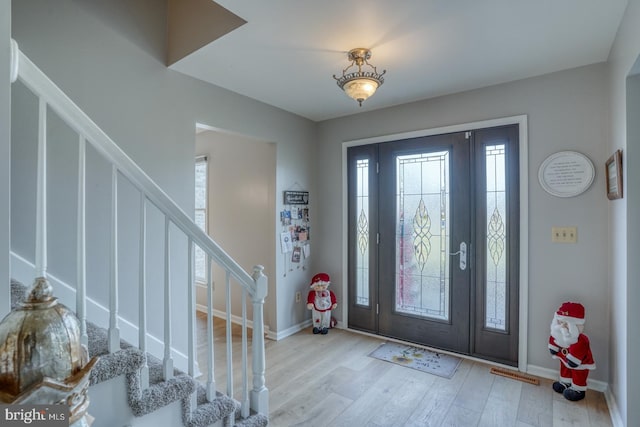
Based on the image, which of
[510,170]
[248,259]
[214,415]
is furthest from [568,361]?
[248,259]

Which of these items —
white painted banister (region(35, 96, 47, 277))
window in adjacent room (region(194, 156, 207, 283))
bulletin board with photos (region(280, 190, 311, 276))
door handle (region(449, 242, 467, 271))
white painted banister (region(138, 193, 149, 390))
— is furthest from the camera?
window in adjacent room (region(194, 156, 207, 283))

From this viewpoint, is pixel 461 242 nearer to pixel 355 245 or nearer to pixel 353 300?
pixel 355 245

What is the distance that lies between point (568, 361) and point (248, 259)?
3.18 metres

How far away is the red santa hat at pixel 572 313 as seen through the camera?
2.33 m

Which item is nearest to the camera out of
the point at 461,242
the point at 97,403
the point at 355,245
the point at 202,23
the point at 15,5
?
the point at 97,403

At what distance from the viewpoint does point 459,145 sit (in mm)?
3006

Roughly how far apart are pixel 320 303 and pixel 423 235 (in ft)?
4.42

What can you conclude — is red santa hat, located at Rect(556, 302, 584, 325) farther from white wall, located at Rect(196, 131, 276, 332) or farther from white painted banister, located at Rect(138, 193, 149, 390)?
white painted banister, located at Rect(138, 193, 149, 390)

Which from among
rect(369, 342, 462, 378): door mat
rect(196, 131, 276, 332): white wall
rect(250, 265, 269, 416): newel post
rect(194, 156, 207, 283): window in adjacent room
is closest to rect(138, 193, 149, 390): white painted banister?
rect(250, 265, 269, 416): newel post

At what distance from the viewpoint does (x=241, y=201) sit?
157 inches

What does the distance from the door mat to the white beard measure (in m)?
0.83

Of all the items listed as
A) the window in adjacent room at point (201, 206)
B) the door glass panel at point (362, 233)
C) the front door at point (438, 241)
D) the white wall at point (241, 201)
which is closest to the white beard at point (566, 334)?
the front door at point (438, 241)

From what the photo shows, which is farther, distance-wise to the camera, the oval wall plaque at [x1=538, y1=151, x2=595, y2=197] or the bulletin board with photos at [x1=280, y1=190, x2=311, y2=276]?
the bulletin board with photos at [x1=280, y1=190, x2=311, y2=276]

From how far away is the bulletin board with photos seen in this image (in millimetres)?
3537
